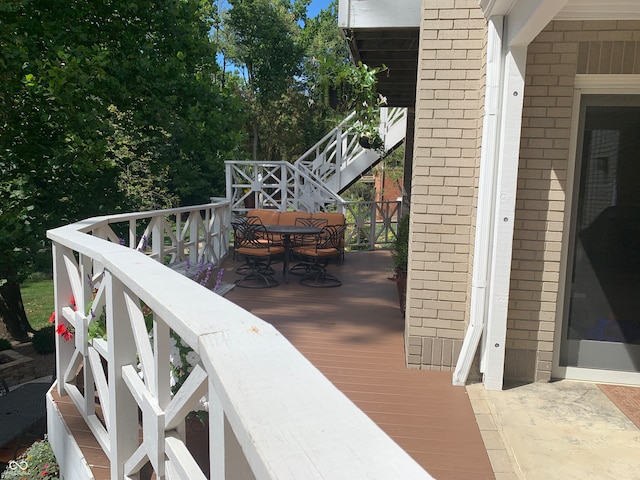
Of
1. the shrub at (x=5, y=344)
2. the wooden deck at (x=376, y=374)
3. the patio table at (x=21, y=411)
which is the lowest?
the shrub at (x=5, y=344)

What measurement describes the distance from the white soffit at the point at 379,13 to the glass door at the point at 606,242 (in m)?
1.61

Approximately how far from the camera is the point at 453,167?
11.9ft

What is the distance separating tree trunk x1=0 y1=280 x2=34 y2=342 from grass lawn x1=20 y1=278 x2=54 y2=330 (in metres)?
1.72

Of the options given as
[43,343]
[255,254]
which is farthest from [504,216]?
[43,343]

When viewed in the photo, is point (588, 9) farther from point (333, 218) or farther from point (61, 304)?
point (333, 218)

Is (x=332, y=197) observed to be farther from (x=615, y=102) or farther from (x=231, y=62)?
(x=231, y=62)

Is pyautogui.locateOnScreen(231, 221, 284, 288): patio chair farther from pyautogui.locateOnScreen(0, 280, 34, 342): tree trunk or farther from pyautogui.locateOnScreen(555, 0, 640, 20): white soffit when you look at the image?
pyautogui.locateOnScreen(0, 280, 34, 342): tree trunk

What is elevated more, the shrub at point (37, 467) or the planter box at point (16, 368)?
the shrub at point (37, 467)

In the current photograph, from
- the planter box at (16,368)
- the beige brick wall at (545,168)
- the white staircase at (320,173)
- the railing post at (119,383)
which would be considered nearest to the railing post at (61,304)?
the railing post at (119,383)

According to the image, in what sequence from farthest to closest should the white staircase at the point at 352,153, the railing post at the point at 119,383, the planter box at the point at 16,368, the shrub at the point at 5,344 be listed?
the white staircase at the point at 352,153
the shrub at the point at 5,344
the planter box at the point at 16,368
the railing post at the point at 119,383

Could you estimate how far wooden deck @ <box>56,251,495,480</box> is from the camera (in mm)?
2627

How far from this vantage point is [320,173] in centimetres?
1254

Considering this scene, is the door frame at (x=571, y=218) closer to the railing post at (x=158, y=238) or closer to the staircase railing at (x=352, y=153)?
the railing post at (x=158, y=238)

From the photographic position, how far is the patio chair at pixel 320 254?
689cm
